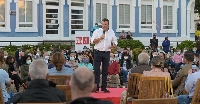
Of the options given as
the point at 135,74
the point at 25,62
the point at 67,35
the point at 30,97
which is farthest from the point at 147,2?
the point at 30,97

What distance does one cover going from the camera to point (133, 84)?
9992 mm

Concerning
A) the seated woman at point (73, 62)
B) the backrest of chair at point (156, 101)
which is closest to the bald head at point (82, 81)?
the backrest of chair at point (156, 101)

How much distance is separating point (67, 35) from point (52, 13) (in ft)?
6.03

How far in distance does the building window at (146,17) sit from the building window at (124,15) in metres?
1.29

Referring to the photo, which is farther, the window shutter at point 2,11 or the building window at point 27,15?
the building window at point 27,15

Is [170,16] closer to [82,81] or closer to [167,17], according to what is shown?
[167,17]

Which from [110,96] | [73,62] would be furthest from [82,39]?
[110,96]

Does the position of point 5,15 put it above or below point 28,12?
below

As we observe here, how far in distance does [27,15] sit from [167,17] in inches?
479

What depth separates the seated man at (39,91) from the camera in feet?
20.7

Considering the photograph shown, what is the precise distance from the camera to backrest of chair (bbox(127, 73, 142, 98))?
32.4ft

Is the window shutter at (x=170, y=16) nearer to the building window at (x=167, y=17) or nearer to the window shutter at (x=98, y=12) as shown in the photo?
the building window at (x=167, y=17)

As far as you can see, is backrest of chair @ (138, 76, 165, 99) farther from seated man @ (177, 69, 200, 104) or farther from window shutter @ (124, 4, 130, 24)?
window shutter @ (124, 4, 130, 24)

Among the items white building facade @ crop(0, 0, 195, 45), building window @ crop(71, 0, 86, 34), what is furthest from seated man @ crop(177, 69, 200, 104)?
building window @ crop(71, 0, 86, 34)
